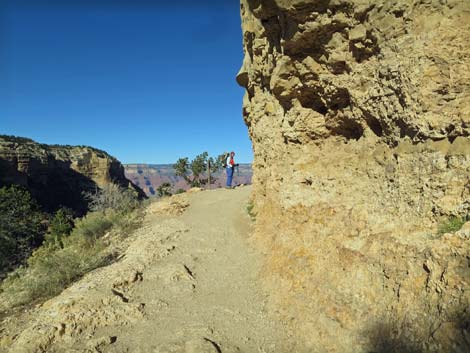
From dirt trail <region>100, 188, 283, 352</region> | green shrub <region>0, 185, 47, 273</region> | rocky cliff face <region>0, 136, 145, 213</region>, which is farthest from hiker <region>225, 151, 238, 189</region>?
rocky cliff face <region>0, 136, 145, 213</region>

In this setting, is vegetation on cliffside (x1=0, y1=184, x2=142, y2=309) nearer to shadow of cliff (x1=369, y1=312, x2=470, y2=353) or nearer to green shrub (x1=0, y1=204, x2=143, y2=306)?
green shrub (x1=0, y1=204, x2=143, y2=306)

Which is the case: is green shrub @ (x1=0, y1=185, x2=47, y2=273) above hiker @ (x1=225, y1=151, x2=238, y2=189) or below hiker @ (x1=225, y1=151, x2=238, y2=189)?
below

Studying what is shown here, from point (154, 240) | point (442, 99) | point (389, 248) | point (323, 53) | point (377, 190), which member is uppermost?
point (323, 53)

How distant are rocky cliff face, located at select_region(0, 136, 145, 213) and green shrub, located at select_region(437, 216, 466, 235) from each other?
40.6 metres

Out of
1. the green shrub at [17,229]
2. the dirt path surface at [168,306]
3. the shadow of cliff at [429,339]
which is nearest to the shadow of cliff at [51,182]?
the green shrub at [17,229]

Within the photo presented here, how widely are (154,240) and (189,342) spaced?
477 centimetres

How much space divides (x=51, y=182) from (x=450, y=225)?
5981cm

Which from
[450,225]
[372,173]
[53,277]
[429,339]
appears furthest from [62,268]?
[450,225]

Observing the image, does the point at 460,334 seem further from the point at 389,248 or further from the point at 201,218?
the point at 201,218

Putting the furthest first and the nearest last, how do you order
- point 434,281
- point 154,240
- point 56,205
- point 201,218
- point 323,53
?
point 56,205, point 201,218, point 154,240, point 323,53, point 434,281

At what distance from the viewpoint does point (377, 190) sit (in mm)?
4324

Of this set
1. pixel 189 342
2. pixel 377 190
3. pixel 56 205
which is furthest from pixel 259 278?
pixel 56 205

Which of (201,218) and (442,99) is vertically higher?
(442,99)

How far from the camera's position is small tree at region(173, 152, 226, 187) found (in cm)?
2608
